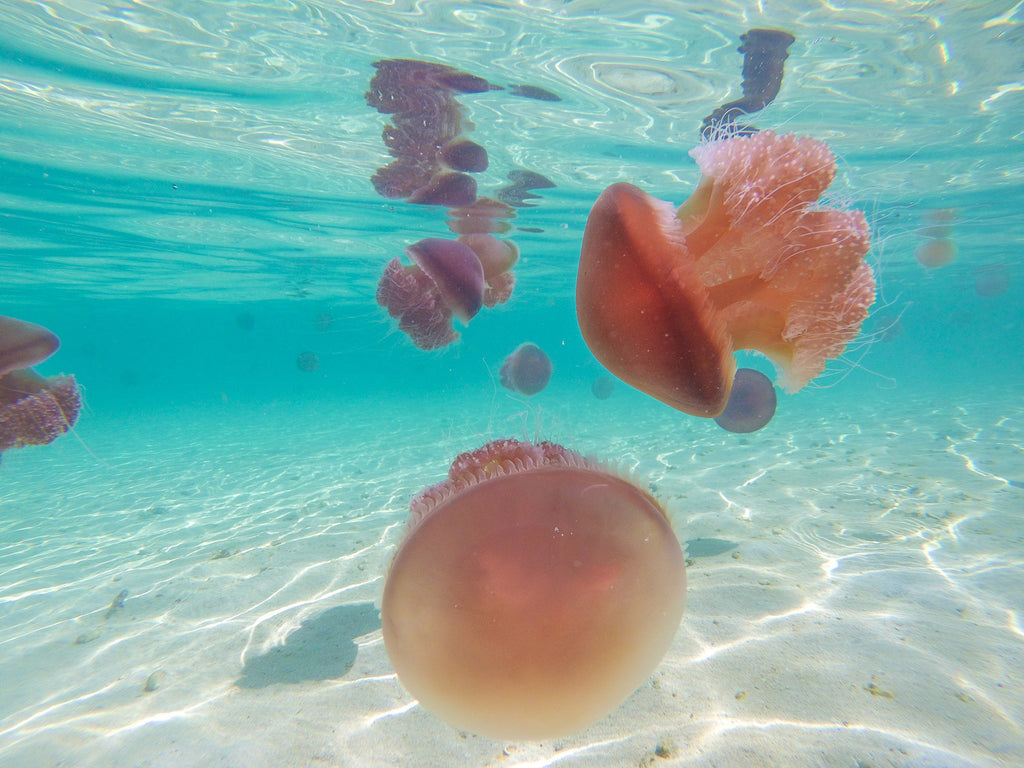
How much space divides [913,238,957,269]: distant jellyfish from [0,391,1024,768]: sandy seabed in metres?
18.3

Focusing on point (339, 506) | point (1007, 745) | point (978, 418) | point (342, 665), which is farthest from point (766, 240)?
point (978, 418)

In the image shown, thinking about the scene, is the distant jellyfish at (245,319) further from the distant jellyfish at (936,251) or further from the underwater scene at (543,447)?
the distant jellyfish at (936,251)

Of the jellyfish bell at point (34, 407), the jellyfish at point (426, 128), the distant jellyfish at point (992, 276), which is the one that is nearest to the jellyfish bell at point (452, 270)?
the jellyfish bell at point (34, 407)

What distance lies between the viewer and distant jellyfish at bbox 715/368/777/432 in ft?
18.5

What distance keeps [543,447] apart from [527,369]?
295 inches

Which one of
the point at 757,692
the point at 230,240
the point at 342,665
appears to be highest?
the point at 230,240

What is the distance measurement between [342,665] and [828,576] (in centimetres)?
436

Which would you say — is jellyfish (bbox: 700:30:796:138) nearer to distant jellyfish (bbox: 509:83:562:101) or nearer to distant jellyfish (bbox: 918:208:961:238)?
distant jellyfish (bbox: 509:83:562:101)

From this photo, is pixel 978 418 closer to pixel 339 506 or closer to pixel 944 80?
pixel 944 80

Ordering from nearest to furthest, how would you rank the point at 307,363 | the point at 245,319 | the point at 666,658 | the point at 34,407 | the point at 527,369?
1. the point at 34,407
2. the point at 666,658
3. the point at 527,369
4. the point at 307,363
5. the point at 245,319

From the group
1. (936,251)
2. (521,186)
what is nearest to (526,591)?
(521,186)

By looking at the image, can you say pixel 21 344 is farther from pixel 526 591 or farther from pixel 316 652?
pixel 526 591

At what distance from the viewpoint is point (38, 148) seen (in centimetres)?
1052

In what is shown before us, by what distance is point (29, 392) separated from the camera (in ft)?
10.5
